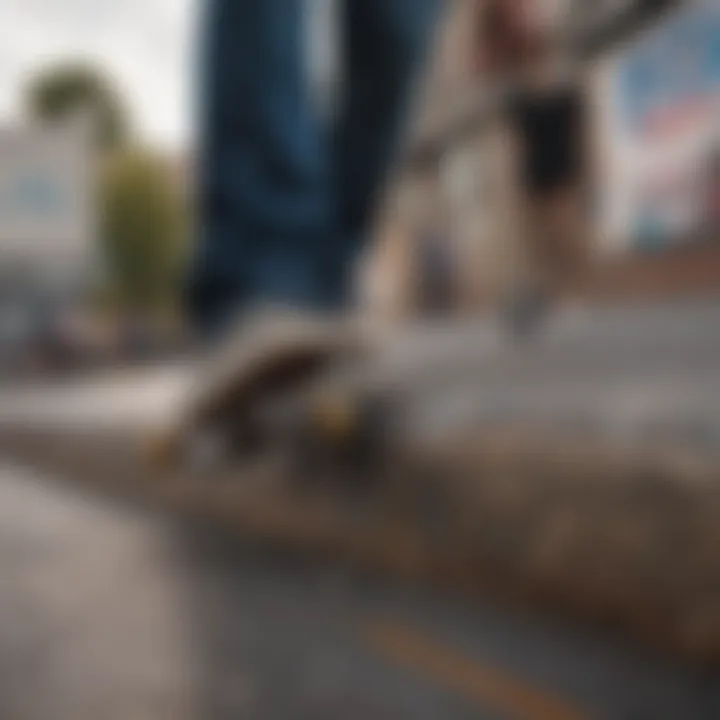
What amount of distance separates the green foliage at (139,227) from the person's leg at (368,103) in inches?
525

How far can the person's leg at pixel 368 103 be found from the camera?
10.2 ft

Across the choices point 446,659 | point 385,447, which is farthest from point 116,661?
point 385,447

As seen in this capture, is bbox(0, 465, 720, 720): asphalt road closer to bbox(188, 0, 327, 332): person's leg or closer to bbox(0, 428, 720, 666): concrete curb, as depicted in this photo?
bbox(0, 428, 720, 666): concrete curb

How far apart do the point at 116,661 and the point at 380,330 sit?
2772mm

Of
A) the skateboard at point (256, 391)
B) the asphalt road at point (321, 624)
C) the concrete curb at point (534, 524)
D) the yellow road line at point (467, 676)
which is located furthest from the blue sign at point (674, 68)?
the yellow road line at point (467, 676)

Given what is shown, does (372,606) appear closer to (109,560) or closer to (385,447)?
(109,560)

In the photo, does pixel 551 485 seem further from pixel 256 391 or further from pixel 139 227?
pixel 139 227

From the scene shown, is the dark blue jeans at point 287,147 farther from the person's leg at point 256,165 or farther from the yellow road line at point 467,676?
the yellow road line at point 467,676

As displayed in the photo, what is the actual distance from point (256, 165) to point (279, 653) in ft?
6.96

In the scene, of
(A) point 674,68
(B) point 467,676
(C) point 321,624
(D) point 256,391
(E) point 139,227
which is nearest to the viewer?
(B) point 467,676

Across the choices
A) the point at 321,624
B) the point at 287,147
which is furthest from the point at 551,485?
the point at 287,147

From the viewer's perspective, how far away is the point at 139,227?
64.5 feet

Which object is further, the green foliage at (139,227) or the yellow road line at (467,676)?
the green foliage at (139,227)

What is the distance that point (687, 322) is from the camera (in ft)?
9.11
